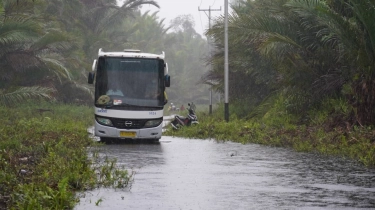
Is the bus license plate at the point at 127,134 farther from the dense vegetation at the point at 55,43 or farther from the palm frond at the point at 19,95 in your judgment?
the palm frond at the point at 19,95

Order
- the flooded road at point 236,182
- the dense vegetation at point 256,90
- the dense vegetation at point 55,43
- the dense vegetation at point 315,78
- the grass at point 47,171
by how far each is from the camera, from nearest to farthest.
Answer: the grass at point 47,171 → the flooded road at point 236,182 → the dense vegetation at point 256,90 → the dense vegetation at point 315,78 → the dense vegetation at point 55,43

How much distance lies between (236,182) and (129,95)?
9613 millimetres

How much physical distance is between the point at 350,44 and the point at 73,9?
32.2m

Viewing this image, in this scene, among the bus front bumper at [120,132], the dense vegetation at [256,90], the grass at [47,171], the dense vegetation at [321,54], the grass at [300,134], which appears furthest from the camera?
the bus front bumper at [120,132]

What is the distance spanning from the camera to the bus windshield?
21.1 metres

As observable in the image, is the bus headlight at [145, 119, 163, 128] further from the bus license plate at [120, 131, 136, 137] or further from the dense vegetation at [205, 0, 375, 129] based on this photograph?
the dense vegetation at [205, 0, 375, 129]

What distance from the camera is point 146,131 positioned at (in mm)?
20922

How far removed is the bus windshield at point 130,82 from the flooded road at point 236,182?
2.54 m

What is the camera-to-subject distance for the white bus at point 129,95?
2083 cm

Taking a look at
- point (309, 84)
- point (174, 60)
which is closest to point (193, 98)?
point (174, 60)

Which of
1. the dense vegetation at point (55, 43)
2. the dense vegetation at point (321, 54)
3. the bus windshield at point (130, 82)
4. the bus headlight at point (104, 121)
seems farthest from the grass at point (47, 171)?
the dense vegetation at point (321, 54)

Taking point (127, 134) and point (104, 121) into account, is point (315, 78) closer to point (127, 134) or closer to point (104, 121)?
point (127, 134)

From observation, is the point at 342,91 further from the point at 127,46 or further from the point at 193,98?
the point at 193,98

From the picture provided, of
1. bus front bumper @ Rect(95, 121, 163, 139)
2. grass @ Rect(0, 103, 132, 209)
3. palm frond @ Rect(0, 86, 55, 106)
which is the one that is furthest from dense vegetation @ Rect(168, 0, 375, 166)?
palm frond @ Rect(0, 86, 55, 106)
